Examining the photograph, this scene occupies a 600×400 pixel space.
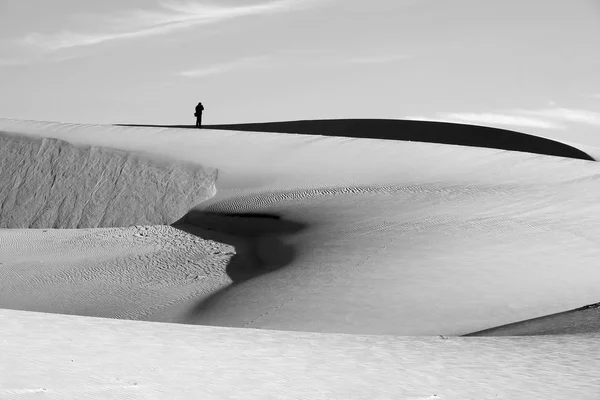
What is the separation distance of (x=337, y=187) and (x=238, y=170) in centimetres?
220

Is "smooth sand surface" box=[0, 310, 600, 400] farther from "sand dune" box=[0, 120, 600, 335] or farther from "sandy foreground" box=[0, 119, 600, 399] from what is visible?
"sand dune" box=[0, 120, 600, 335]

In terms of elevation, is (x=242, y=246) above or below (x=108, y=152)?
below

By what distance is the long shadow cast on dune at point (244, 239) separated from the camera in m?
9.81

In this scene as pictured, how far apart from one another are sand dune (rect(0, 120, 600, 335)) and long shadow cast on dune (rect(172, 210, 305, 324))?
0.08 ft

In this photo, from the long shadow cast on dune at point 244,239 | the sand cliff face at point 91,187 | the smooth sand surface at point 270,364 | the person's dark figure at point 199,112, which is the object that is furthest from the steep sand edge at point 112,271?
the person's dark figure at point 199,112

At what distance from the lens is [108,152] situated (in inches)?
581

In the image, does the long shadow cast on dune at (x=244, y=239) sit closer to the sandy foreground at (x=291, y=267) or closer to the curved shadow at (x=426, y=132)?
the sandy foreground at (x=291, y=267)

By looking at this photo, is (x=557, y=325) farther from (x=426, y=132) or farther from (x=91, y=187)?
(x=426, y=132)

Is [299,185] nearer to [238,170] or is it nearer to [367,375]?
[238,170]

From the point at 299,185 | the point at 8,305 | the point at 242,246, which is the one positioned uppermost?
the point at 299,185

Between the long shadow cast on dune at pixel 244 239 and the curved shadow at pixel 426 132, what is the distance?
1251cm

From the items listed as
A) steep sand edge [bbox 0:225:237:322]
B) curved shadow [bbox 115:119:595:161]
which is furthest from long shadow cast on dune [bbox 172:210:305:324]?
curved shadow [bbox 115:119:595:161]


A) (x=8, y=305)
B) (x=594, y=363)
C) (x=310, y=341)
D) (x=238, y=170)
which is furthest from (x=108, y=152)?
(x=594, y=363)

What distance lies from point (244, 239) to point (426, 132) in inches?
623
